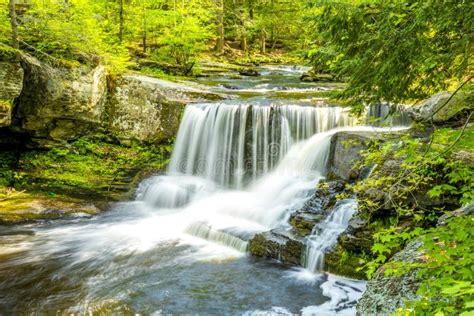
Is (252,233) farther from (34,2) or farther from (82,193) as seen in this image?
(34,2)

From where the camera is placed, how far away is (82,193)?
9.73 meters

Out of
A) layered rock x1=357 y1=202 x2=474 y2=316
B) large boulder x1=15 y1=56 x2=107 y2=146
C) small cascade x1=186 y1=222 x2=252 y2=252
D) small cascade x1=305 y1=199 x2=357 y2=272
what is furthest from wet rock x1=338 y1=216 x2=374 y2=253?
large boulder x1=15 y1=56 x2=107 y2=146

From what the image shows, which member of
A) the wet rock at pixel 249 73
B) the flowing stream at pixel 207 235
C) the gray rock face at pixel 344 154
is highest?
the wet rock at pixel 249 73

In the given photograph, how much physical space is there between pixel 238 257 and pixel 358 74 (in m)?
4.15

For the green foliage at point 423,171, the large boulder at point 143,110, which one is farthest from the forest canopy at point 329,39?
the large boulder at point 143,110

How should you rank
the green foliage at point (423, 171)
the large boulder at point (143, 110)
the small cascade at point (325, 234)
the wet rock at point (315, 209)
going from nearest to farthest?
the green foliage at point (423, 171), the small cascade at point (325, 234), the wet rock at point (315, 209), the large boulder at point (143, 110)

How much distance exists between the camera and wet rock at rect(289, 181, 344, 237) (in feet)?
22.7

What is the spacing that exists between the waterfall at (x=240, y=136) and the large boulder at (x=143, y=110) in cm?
43

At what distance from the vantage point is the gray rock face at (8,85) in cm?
815

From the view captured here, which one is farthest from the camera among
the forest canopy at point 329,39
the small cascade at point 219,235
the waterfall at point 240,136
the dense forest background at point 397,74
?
the waterfall at point 240,136

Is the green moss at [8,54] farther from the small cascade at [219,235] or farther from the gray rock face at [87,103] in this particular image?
the small cascade at [219,235]

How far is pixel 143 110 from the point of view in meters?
11.1

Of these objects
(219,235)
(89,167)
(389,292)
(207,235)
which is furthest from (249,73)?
(389,292)

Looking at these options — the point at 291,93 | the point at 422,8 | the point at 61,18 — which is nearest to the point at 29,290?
the point at 422,8
